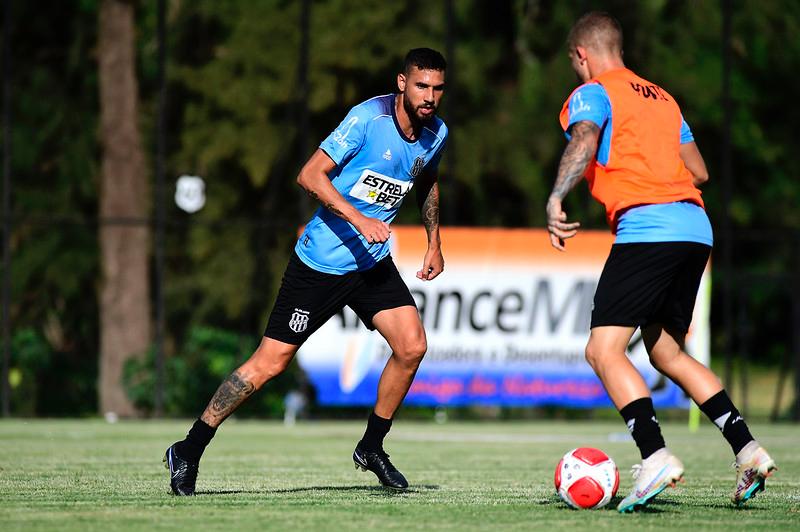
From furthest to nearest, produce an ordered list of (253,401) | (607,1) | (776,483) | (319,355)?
(607,1) < (253,401) < (319,355) < (776,483)

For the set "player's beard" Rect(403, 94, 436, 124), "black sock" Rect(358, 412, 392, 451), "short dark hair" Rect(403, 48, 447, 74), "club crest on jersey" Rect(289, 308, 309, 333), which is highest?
"short dark hair" Rect(403, 48, 447, 74)

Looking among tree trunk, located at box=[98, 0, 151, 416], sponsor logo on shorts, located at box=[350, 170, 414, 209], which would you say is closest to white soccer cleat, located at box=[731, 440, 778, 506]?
sponsor logo on shorts, located at box=[350, 170, 414, 209]

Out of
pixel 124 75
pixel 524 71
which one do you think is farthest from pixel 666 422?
pixel 124 75

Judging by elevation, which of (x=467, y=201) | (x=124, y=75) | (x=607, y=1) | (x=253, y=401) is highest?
(x=607, y=1)

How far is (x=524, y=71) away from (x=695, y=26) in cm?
313

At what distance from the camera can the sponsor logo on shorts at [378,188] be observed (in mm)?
7488

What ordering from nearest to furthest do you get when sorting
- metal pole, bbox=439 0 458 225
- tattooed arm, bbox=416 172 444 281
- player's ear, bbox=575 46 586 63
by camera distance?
player's ear, bbox=575 46 586 63 < tattooed arm, bbox=416 172 444 281 < metal pole, bbox=439 0 458 225

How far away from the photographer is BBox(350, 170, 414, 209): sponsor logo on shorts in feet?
24.6

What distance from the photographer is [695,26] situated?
977 inches

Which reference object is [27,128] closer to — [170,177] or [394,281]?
[170,177]

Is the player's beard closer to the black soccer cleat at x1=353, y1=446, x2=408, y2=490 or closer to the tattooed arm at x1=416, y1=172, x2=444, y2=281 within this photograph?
the tattooed arm at x1=416, y1=172, x2=444, y2=281

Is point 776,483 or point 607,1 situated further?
point 607,1

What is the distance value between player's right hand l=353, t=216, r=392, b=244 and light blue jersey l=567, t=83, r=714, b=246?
1.03 meters

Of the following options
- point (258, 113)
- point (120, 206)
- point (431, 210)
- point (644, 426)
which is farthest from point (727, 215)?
point (644, 426)
